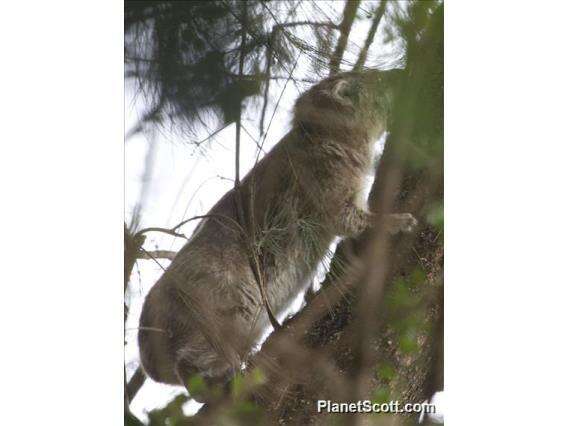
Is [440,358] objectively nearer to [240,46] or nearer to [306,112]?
[306,112]

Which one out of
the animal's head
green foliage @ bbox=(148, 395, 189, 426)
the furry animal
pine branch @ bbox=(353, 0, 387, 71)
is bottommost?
green foliage @ bbox=(148, 395, 189, 426)

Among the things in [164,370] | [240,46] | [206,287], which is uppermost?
[240,46]

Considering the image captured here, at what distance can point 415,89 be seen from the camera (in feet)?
9.45

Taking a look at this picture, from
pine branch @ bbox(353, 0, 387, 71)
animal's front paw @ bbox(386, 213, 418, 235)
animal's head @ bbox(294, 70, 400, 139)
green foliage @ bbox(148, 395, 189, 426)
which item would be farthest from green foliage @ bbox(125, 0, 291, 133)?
green foliage @ bbox(148, 395, 189, 426)

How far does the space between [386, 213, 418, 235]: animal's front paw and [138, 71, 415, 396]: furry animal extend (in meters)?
0.13

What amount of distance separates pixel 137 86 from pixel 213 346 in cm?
112

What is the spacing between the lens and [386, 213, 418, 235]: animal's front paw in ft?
9.33

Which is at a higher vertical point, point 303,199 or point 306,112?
point 306,112

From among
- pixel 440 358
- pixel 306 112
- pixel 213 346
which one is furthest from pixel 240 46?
pixel 440 358

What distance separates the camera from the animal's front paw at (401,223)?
9.33 ft

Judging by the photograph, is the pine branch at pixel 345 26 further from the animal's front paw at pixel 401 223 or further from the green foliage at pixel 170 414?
the green foliage at pixel 170 414

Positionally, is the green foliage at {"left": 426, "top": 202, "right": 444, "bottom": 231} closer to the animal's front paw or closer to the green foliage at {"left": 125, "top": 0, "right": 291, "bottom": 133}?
the animal's front paw

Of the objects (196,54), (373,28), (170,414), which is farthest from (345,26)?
(170,414)

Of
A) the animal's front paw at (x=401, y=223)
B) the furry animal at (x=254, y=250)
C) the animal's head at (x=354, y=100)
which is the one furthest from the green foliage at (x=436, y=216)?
the animal's head at (x=354, y=100)
